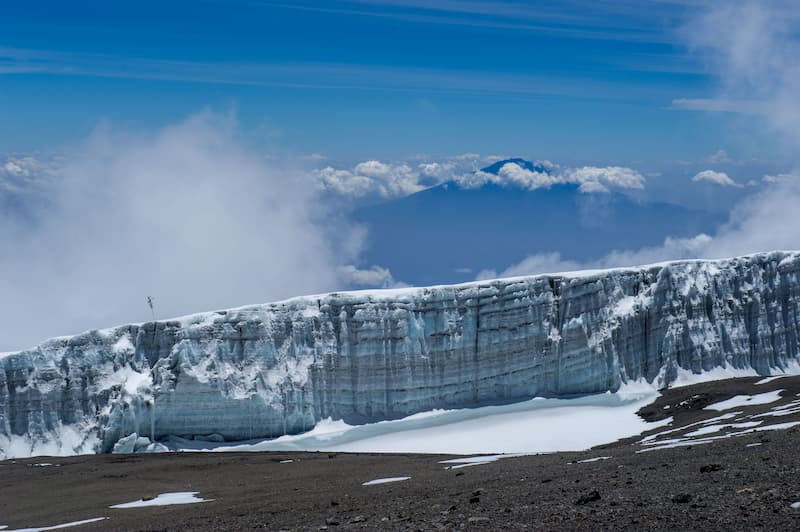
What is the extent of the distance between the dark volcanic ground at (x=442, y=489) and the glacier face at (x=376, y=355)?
402cm

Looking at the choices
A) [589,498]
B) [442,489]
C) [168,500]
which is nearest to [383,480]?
[442,489]

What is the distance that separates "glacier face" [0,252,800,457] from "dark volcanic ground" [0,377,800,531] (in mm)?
4023

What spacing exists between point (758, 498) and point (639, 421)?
36199 mm

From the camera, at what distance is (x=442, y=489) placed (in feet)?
74.1

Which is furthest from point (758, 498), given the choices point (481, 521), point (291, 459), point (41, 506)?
point (291, 459)

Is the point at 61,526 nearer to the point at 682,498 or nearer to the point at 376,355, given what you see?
the point at 682,498

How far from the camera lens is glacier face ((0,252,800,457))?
45031mm

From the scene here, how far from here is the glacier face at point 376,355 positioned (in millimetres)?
45031

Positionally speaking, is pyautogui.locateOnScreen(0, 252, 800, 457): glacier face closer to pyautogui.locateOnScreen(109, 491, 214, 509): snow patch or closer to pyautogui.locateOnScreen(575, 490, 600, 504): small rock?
A: pyautogui.locateOnScreen(109, 491, 214, 509): snow patch

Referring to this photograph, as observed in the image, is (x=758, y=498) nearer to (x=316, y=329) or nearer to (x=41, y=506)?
(x=41, y=506)

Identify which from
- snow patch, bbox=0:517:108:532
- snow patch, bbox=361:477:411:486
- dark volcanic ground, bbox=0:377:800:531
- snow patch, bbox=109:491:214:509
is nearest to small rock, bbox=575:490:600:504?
dark volcanic ground, bbox=0:377:800:531

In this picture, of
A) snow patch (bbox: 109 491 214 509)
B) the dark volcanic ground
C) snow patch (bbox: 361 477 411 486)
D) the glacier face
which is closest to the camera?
the dark volcanic ground

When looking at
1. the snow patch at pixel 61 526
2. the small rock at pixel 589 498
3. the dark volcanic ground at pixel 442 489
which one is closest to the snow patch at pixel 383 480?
the dark volcanic ground at pixel 442 489

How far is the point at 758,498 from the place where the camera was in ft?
50.3
